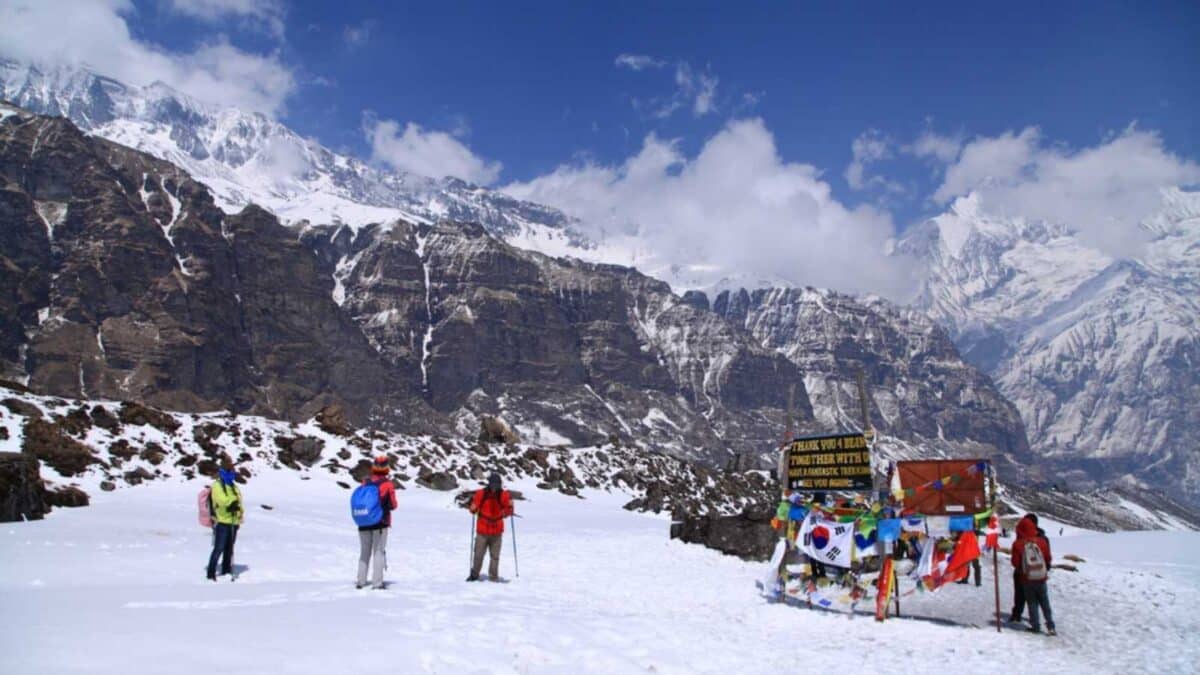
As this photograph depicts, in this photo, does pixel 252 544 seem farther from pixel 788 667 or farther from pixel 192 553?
pixel 788 667

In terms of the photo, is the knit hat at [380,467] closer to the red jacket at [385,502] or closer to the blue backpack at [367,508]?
the red jacket at [385,502]

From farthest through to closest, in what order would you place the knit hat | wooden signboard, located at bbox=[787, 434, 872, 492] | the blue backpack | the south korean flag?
wooden signboard, located at bbox=[787, 434, 872, 492]
the south korean flag
the knit hat
the blue backpack

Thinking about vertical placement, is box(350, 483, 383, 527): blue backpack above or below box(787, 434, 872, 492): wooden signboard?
below

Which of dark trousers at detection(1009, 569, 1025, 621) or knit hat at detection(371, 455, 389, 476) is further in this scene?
dark trousers at detection(1009, 569, 1025, 621)

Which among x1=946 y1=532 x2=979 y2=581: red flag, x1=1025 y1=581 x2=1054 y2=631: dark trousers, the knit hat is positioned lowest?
x1=1025 y1=581 x2=1054 y2=631: dark trousers

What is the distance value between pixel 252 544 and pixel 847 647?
13.5 metres

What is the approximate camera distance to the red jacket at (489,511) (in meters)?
15.6

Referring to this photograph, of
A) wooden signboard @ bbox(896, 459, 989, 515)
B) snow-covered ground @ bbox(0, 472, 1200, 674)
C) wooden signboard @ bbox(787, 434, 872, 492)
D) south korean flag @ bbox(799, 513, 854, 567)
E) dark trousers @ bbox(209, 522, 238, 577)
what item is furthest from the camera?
wooden signboard @ bbox(787, 434, 872, 492)

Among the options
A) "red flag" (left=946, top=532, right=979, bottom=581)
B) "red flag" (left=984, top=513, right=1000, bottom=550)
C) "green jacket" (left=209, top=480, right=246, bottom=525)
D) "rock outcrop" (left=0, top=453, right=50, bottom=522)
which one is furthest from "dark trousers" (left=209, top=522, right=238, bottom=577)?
"red flag" (left=984, top=513, right=1000, bottom=550)

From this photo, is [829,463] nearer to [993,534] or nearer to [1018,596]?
[993,534]

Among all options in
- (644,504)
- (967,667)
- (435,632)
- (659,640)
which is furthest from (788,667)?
(644,504)

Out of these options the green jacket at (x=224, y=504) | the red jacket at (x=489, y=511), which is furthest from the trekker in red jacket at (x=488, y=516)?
the green jacket at (x=224, y=504)

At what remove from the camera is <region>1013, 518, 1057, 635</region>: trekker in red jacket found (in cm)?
1377

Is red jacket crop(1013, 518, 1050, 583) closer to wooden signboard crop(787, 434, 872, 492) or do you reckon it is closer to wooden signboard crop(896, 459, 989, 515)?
wooden signboard crop(896, 459, 989, 515)
